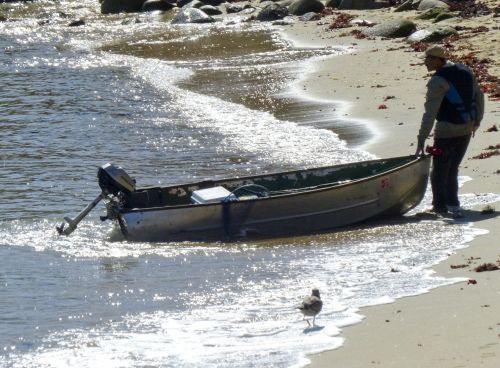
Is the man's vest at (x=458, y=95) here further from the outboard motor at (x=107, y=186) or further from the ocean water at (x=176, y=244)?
the outboard motor at (x=107, y=186)

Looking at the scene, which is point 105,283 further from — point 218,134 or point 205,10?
point 205,10

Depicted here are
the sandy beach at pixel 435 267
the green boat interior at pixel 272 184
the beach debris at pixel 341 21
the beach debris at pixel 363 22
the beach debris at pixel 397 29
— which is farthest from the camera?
the beach debris at pixel 341 21

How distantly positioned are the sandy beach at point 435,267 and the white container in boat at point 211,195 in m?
2.62

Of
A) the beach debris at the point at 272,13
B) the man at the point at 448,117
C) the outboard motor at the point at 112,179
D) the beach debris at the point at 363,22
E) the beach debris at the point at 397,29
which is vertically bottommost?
the beach debris at the point at 272,13

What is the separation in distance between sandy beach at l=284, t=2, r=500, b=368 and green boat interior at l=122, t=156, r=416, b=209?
1.20 meters

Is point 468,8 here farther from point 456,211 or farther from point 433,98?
point 456,211

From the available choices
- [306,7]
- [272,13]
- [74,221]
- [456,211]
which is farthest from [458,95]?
[272,13]

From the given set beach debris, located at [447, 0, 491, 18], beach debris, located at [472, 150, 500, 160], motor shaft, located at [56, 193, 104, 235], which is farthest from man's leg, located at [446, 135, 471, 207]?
beach debris, located at [447, 0, 491, 18]

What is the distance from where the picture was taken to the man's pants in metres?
11.8

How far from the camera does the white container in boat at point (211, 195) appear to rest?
39.5ft

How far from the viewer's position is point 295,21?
36094mm

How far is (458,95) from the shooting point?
11586 mm

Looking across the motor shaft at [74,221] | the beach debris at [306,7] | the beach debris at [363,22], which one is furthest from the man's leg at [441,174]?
the beach debris at [306,7]

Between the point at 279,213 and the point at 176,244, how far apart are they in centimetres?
114
